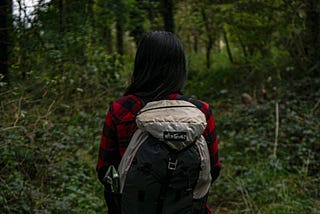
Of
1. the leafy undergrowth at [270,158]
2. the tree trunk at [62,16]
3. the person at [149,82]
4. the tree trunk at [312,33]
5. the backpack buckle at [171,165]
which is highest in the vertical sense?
the tree trunk at [62,16]

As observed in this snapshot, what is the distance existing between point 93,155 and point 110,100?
171 centimetres

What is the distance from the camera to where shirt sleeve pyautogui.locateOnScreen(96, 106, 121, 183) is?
2.19 metres

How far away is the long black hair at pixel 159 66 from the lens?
2.10 meters

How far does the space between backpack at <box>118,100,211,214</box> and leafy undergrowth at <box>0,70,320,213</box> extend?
7.25ft

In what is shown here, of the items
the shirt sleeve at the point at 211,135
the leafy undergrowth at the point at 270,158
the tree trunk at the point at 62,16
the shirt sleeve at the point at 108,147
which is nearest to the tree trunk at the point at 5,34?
the tree trunk at the point at 62,16

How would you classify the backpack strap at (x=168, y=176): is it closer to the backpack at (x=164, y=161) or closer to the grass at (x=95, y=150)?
the backpack at (x=164, y=161)

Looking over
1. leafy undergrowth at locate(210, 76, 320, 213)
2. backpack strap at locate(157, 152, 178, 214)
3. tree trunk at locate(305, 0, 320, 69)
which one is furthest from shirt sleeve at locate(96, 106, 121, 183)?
tree trunk at locate(305, 0, 320, 69)

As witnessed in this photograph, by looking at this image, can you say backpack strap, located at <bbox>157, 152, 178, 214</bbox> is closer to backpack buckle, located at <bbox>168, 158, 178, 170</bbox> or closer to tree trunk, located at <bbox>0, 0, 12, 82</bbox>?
backpack buckle, located at <bbox>168, 158, 178, 170</bbox>

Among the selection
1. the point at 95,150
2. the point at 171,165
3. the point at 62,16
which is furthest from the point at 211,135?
the point at 62,16

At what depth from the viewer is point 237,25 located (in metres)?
8.98

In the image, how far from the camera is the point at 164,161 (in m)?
1.97

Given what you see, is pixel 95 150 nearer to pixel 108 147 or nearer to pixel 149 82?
pixel 108 147

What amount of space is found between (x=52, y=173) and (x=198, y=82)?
6.84 meters

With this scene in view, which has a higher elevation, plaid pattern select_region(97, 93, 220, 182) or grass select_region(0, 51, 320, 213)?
plaid pattern select_region(97, 93, 220, 182)
